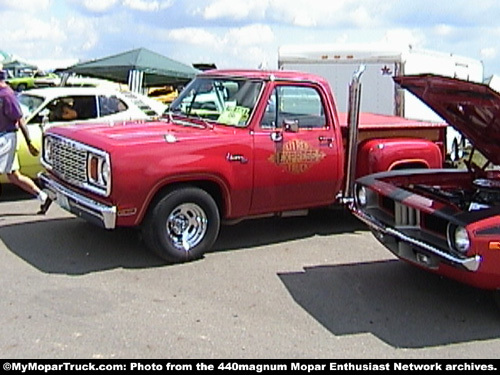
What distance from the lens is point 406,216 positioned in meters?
5.04

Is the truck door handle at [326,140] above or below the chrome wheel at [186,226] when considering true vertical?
above

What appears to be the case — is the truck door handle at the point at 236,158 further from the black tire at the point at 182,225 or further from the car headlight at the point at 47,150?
the car headlight at the point at 47,150

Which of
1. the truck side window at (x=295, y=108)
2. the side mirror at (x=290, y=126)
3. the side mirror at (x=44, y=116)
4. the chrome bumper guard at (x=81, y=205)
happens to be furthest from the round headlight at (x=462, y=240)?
the side mirror at (x=44, y=116)

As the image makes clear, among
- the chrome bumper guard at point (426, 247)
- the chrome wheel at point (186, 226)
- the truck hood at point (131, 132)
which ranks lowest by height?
the chrome wheel at point (186, 226)

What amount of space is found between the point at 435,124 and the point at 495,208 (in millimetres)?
3382

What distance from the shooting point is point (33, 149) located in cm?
792

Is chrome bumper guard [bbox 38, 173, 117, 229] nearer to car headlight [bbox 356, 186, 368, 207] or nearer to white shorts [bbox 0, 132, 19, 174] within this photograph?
white shorts [bbox 0, 132, 19, 174]

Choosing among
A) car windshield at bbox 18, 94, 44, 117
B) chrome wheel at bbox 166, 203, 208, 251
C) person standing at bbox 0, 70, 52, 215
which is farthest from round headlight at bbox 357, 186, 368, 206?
car windshield at bbox 18, 94, 44, 117

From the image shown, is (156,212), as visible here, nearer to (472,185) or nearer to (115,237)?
(115,237)

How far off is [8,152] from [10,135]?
0.21 m

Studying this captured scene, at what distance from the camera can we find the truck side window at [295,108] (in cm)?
654

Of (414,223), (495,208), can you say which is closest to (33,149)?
(414,223)

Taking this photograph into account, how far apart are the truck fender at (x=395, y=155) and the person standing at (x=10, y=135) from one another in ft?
12.4
